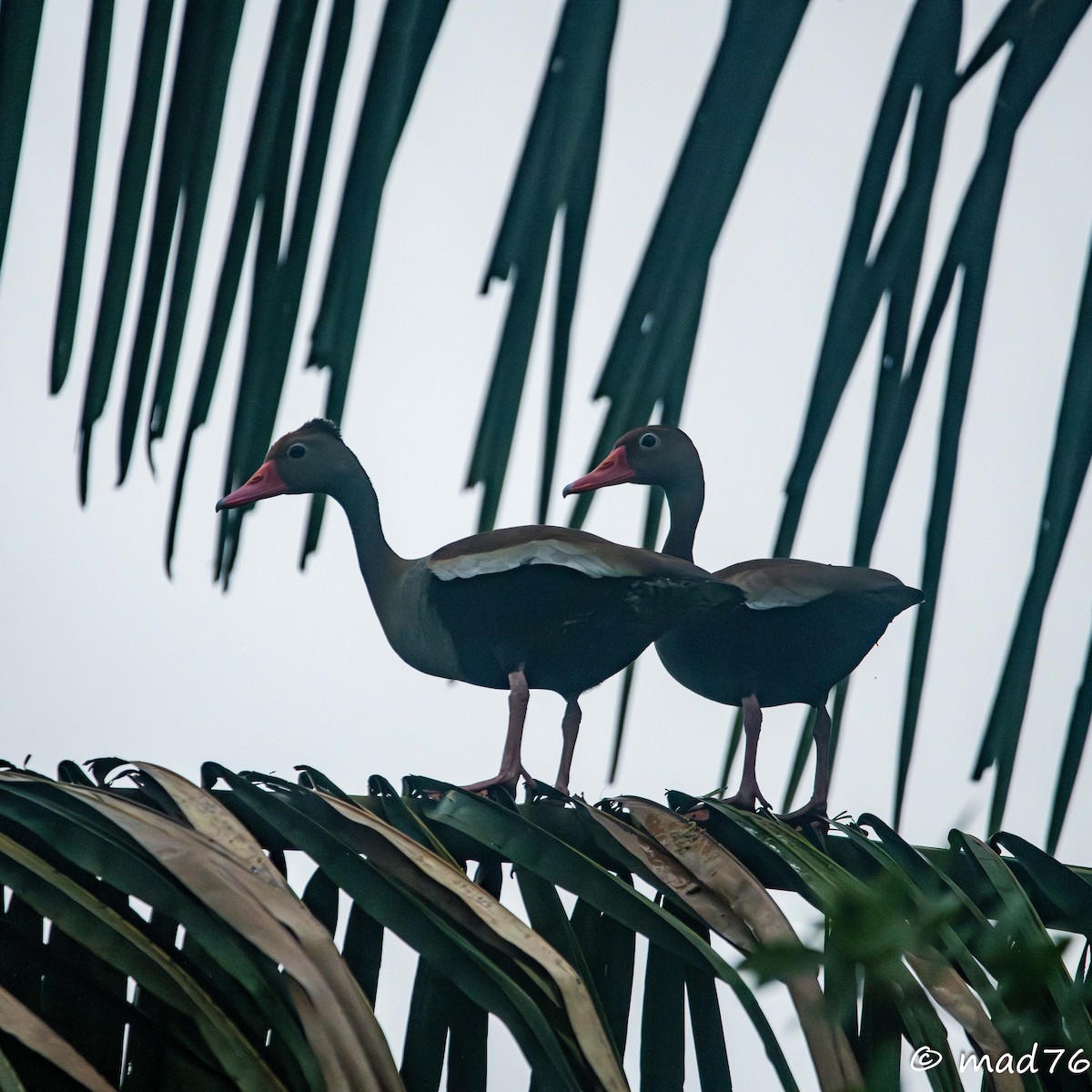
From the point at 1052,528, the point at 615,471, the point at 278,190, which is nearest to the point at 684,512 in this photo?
the point at 615,471

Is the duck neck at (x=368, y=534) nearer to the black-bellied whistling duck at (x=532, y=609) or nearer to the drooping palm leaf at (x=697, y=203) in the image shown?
the black-bellied whistling duck at (x=532, y=609)

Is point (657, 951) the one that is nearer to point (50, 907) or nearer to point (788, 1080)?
point (788, 1080)

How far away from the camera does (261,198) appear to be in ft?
3.53

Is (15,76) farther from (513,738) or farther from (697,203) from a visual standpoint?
(513,738)

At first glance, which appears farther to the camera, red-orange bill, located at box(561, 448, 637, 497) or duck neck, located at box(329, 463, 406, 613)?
red-orange bill, located at box(561, 448, 637, 497)

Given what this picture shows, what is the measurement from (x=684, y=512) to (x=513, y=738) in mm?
767

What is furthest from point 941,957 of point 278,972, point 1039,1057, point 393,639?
point 393,639

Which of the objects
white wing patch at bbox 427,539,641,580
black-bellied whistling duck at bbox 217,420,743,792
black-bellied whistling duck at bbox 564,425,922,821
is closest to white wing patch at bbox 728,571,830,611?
black-bellied whistling duck at bbox 564,425,922,821

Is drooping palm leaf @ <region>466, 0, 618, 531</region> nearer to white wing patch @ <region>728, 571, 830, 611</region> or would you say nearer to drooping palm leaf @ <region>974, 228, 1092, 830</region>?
drooping palm leaf @ <region>974, 228, 1092, 830</region>

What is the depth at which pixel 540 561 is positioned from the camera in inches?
80.1

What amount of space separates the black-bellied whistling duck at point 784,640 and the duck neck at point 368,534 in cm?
38

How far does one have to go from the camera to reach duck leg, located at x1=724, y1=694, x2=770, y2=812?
230 cm

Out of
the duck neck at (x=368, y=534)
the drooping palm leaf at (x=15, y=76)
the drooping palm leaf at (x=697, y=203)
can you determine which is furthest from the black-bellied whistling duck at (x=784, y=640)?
the drooping palm leaf at (x=15, y=76)

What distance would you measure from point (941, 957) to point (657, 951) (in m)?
0.27
